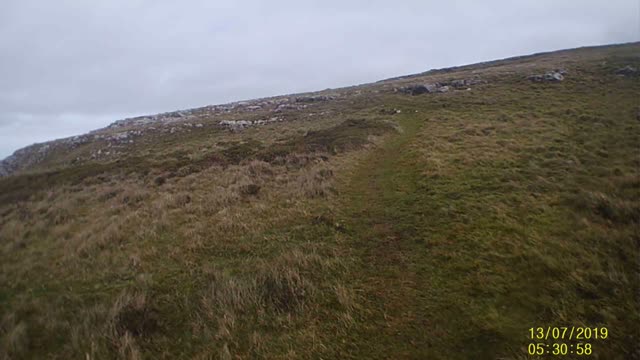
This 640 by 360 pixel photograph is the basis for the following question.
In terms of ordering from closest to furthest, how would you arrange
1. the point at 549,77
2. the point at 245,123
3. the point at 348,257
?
the point at 348,257 < the point at 549,77 < the point at 245,123

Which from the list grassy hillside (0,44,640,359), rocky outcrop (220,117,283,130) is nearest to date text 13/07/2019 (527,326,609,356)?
grassy hillside (0,44,640,359)

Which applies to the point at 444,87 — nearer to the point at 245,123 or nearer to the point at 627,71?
the point at 627,71

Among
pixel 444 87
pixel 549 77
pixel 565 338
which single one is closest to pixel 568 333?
pixel 565 338

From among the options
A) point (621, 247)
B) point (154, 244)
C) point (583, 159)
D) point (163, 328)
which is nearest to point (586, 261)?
point (621, 247)

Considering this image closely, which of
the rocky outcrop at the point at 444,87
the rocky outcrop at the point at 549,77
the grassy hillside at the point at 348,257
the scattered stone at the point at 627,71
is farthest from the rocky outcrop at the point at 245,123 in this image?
the scattered stone at the point at 627,71

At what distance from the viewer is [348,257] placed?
25.2 feet

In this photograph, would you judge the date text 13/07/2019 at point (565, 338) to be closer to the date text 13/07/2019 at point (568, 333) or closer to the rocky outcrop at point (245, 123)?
the date text 13/07/2019 at point (568, 333)

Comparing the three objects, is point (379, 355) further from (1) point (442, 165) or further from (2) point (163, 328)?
(1) point (442, 165)

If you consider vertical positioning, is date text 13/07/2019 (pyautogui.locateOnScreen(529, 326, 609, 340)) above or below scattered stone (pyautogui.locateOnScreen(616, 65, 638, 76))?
below

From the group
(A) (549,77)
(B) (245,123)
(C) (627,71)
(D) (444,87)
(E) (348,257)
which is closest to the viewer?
(E) (348,257)

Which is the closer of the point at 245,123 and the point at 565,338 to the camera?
the point at 565,338

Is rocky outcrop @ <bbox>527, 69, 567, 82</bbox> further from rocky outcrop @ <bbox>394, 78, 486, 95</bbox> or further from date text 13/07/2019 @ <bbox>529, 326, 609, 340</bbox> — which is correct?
date text 13/07/2019 @ <bbox>529, 326, 609, 340</bbox>

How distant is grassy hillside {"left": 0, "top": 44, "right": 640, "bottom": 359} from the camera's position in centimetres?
523

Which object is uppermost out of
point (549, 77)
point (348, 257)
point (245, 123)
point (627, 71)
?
point (549, 77)
